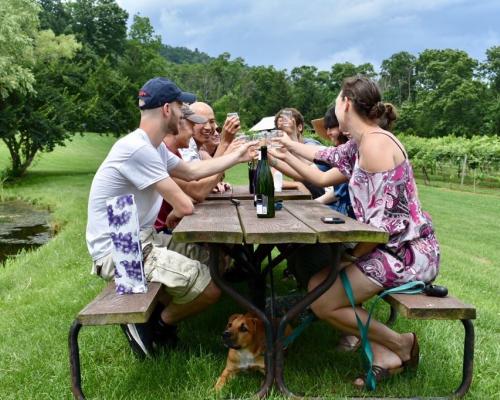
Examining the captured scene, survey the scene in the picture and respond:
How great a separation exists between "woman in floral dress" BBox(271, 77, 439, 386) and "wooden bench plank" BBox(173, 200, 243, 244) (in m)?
0.60

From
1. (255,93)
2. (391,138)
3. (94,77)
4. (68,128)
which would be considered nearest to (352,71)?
(255,93)

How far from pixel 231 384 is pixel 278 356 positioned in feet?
1.09

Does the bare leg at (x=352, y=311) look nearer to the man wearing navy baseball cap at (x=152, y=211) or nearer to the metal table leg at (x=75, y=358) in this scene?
the man wearing navy baseball cap at (x=152, y=211)

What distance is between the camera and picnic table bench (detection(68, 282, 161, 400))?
242cm

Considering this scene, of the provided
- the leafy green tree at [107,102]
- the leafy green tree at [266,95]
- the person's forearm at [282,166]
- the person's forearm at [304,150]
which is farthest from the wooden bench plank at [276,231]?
the leafy green tree at [266,95]

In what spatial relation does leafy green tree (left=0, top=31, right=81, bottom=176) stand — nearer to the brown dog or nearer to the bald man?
the bald man

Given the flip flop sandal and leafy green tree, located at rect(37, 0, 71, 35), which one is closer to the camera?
the flip flop sandal

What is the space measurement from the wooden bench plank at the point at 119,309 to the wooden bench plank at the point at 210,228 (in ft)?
1.19

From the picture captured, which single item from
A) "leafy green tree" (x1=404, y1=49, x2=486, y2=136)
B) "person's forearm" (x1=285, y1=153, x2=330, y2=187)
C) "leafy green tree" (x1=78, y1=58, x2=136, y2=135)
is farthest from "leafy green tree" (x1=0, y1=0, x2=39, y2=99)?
"leafy green tree" (x1=404, y1=49, x2=486, y2=136)

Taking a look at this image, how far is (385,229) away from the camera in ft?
9.13

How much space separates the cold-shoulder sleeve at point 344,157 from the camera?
362 centimetres

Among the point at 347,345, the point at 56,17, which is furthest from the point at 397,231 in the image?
the point at 56,17

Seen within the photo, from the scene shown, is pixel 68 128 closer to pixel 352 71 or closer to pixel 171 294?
pixel 171 294

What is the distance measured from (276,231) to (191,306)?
927 mm
